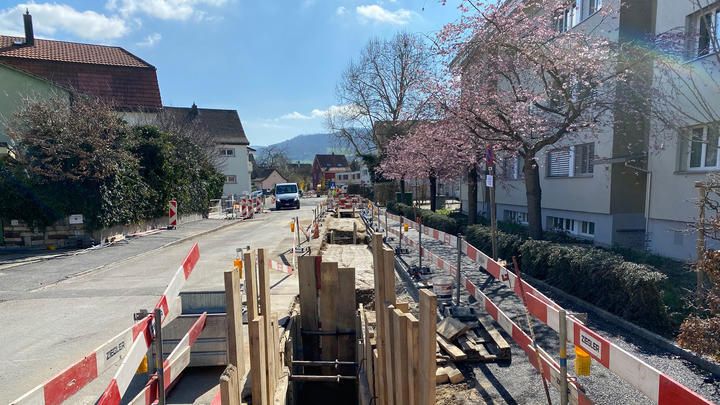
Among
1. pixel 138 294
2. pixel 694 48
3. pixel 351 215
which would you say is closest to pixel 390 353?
pixel 138 294

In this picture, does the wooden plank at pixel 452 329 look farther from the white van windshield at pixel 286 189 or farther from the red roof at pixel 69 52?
the white van windshield at pixel 286 189

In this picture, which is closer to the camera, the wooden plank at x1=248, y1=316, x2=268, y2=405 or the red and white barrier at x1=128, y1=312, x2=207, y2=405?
the red and white barrier at x1=128, y1=312, x2=207, y2=405

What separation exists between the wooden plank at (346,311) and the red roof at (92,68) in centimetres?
2380

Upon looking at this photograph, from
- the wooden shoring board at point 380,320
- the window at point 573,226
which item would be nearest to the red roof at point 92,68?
the window at point 573,226

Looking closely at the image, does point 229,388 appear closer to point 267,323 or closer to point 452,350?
point 267,323

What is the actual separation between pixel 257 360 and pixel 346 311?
2.52 metres

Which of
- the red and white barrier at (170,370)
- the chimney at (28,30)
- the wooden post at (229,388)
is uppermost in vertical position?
the chimney at (28,30)

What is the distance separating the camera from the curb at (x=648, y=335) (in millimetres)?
4359

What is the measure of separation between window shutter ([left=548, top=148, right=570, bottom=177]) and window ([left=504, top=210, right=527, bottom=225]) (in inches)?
108

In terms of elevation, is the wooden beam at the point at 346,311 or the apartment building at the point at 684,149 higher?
the apartment building at the point at 684,149

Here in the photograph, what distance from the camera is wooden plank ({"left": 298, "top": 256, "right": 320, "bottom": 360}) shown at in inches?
223

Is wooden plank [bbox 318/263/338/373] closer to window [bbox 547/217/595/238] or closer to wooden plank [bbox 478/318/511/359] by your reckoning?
wooden plank [bbox 478/318/511/359]

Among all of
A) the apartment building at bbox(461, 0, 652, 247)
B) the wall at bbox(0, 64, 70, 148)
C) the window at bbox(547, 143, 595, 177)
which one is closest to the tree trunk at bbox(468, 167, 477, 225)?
the apartment building at bbox(461, 0, 652, 247)

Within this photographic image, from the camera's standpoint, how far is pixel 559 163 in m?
14.2
